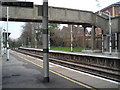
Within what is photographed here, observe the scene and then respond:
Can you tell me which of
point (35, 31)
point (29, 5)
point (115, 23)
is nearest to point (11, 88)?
point (29, 5)

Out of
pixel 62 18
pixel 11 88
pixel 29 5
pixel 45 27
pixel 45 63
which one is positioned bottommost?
pixel 11 88

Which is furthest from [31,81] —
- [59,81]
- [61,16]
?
[61,16]

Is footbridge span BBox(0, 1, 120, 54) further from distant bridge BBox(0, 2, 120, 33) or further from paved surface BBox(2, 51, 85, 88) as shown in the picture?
paved surface BBox(2, 51, 85, 88)

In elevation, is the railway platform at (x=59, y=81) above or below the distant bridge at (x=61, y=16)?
below

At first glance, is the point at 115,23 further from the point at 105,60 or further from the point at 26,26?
the point at 26,26

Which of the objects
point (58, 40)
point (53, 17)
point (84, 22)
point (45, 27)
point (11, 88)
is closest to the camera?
point (11, 88)

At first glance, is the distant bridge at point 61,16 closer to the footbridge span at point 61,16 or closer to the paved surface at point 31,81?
the footbridge span at point 61,16

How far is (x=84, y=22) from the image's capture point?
2297cm

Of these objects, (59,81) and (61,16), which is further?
(61,16)

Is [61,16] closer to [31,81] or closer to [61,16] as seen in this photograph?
[61,16]

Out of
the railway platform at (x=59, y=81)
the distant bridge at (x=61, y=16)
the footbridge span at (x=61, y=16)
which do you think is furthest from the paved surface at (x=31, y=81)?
the distant bridge at (x=61, y=16)

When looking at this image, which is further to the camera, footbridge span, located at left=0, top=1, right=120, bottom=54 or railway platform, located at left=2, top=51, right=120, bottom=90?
footbridge span, located at left=0, top=1, right=120, bottom=54

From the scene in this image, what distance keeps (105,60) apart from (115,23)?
1398 cm

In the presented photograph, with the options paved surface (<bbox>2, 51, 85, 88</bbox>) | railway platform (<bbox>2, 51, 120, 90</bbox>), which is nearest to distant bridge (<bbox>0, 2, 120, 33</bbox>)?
paved surface (<bbox>2, 51, 85, 88</bbox>)
